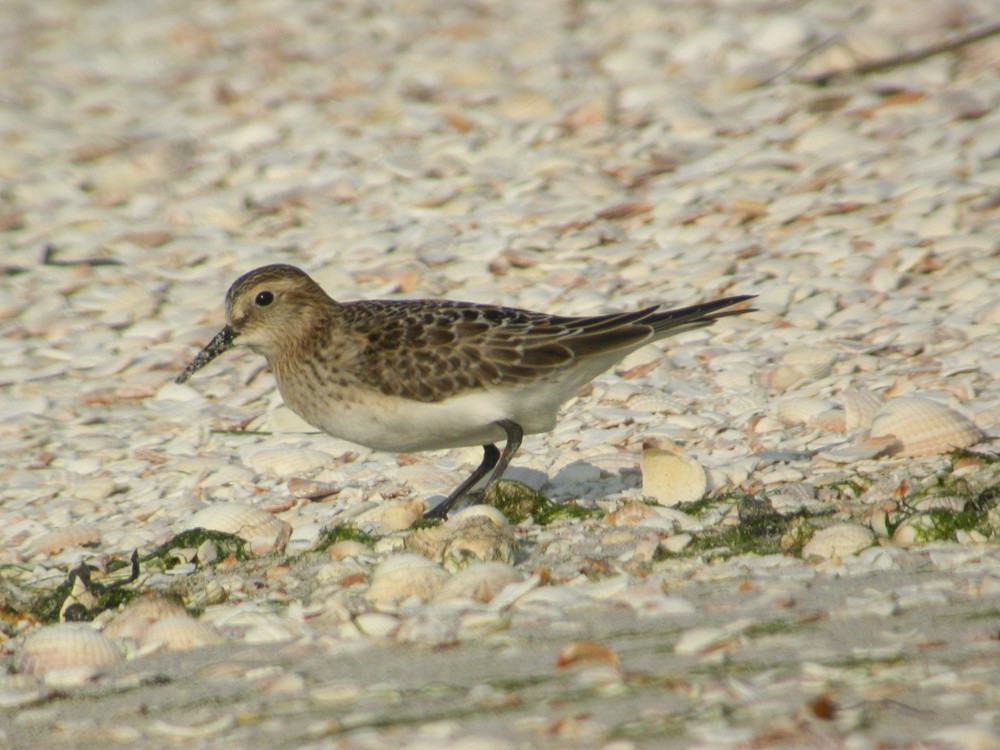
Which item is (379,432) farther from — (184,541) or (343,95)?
(343,95)

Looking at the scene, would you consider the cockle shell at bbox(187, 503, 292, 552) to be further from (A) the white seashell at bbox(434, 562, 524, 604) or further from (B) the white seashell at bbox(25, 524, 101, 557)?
(A) the white seashell at bbox(434, 562, 524, 604)

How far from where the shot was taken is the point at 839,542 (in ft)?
13.9

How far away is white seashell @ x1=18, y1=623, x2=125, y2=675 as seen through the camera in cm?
390

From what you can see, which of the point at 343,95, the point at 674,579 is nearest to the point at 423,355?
the point at 674,579

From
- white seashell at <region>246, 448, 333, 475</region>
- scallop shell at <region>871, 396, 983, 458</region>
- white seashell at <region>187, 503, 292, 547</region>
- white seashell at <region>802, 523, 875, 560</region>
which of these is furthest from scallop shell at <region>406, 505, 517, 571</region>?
→ scallop shell at <region>871, 396, 983, 458</region>

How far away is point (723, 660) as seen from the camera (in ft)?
11.1

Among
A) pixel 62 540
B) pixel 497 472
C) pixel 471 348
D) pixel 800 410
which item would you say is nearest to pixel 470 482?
pixel 497 472

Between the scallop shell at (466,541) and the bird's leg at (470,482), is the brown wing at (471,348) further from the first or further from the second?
the scallop shell at (466,541)

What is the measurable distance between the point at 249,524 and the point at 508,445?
42.1 inches

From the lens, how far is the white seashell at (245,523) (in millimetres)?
5125

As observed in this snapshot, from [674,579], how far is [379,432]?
5.12ft

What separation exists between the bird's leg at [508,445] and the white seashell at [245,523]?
831mm

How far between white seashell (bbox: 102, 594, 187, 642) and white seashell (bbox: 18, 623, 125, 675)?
0.12 meters

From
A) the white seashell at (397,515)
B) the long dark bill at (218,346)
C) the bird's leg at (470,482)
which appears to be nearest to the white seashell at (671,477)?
the bird's leg at (470,482)
